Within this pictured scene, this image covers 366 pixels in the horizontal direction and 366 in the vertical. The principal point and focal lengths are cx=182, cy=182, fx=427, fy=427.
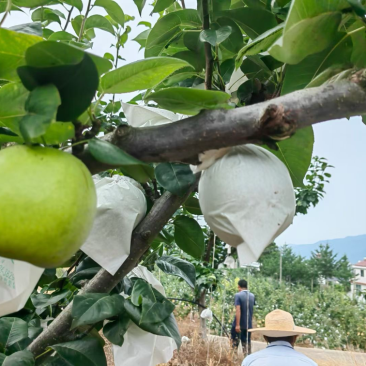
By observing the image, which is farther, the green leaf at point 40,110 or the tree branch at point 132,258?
the tree branch at point 132,258

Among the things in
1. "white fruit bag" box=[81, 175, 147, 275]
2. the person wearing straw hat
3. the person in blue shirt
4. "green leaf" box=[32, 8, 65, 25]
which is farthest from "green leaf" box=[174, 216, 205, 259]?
the person in blue shirt

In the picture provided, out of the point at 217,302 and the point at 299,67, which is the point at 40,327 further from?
the point at 217,302

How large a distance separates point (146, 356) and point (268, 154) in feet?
1.77

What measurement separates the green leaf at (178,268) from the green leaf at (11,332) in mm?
334

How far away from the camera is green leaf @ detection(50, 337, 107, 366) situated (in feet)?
2.23

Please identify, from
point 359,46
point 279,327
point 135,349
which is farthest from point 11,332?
point 279,327

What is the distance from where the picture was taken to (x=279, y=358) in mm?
1992

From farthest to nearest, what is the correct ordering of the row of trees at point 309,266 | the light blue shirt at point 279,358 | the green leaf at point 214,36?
the row of trees at point 309,266, the light blue shirt at point 279,358, the green leaf at point 214,36

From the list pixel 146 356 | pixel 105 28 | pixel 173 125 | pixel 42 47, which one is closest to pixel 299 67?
pixel 173 125

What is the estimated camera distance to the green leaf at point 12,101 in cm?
43

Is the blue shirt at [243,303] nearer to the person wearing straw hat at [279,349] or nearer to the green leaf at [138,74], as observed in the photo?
the person wearing straw hat at [279,349]

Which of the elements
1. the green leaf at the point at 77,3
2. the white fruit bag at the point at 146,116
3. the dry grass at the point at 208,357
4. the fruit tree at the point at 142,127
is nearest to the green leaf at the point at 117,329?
the fruit tree at the point at 142,127

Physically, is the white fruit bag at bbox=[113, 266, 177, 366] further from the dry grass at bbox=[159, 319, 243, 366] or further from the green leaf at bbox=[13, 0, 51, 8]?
the dry grass at bbox=[159, 319, 243, 366]

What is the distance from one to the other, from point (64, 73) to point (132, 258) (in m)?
0.43
